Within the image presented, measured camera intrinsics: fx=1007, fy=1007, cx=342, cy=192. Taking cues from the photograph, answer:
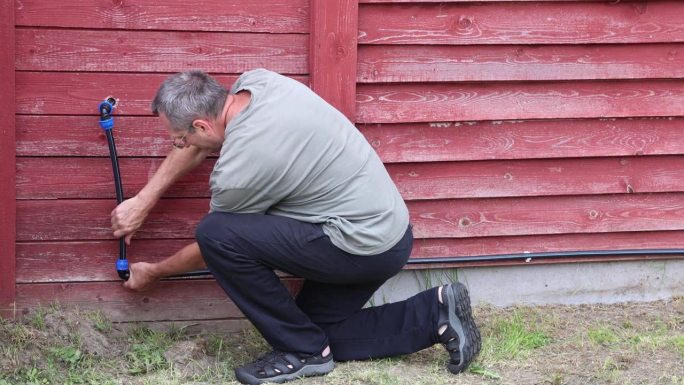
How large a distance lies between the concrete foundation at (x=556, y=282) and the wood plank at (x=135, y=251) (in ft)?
0.30

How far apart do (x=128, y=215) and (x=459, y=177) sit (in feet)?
5.02

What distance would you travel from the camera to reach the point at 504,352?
444 cm

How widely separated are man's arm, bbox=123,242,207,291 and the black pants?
192 millimetres

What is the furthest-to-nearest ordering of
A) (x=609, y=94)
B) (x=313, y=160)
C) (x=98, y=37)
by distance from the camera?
(x=609, y=94), (x=98, y=37), (x=313, y=160)

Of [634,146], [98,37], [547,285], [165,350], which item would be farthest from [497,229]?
[98,37]

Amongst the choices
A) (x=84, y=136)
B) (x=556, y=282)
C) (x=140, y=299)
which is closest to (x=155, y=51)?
(x=84, y=136)

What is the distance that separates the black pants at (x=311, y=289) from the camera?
13.0 ft

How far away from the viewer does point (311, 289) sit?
432 centimetres

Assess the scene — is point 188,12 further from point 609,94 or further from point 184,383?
point 609,94

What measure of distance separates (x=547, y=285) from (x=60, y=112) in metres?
2.45

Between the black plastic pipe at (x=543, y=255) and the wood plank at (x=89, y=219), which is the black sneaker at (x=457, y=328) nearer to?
the black plastic pipe at (x=543, y=255)

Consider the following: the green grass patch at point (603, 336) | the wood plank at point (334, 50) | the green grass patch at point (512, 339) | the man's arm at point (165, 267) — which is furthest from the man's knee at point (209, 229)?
the green grass patch at point (603, 336)

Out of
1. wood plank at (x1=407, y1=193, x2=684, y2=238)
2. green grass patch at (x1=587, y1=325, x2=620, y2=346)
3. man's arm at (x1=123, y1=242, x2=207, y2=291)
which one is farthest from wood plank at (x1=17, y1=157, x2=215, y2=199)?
green grass patch at (x1=587, y1=325, x2=620, y2=346)

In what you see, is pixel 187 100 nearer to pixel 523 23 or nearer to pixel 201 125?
pixel 201 125
